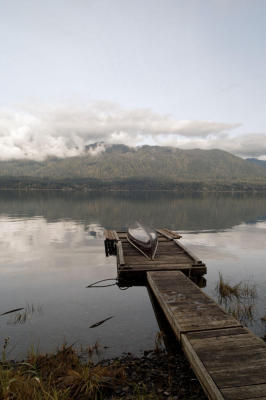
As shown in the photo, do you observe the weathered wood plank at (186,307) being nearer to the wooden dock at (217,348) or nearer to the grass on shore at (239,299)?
the wooden dock at (217,348)

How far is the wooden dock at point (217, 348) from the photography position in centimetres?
640

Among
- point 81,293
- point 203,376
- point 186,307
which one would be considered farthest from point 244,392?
point 81,293

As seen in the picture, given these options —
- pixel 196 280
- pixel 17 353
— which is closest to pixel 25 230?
pixel 196 280

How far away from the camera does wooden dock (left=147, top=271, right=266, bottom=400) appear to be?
6398 millimetres

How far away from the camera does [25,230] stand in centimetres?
4022

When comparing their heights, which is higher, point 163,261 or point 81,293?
point 163,261

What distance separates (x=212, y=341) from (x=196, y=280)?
404 inches

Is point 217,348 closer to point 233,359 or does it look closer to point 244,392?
point 233,359

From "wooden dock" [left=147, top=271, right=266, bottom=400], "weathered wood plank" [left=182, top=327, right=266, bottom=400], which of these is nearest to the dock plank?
"wooden dock" [left=147, top=271, right=266, bottom=400]

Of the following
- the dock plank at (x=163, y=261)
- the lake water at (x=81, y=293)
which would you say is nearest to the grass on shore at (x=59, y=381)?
the lake water at (x=81, y=293)

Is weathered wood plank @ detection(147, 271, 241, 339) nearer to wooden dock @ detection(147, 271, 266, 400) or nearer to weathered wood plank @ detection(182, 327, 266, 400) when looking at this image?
wooden dock @ detection(147, 271, 266, 400)

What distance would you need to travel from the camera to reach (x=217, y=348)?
8102 millimetres

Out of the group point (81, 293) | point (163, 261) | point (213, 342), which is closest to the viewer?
point (213, 342)

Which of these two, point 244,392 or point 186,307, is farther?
point 186,307
